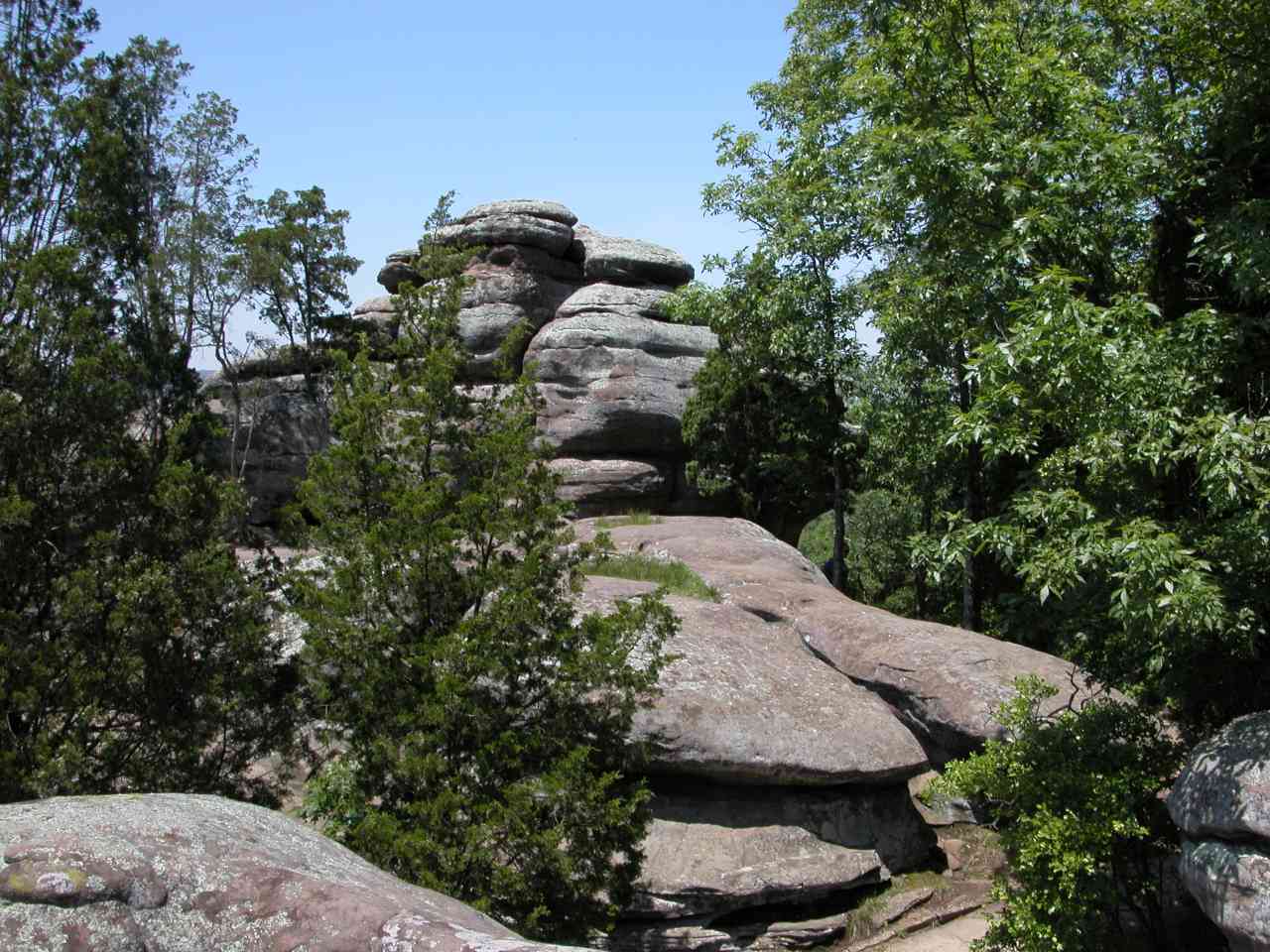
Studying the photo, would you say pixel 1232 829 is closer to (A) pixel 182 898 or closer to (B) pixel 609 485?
(A) pixel 182 898

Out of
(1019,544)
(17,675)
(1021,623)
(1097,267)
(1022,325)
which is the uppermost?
(1097,267)

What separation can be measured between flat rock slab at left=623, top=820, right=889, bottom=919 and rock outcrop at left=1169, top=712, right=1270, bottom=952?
477 centimetres

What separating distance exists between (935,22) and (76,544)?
934 centimetres

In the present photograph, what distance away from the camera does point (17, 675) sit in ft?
31.0

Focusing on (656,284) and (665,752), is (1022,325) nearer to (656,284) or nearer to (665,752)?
(665,752)

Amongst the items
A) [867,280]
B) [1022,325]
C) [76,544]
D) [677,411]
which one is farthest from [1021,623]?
[677,411]

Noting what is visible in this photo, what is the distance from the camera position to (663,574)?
16594mm

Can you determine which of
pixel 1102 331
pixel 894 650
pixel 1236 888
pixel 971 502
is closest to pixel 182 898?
pixel 1236 888

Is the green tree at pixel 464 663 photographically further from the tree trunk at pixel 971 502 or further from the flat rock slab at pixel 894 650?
the tree trunk at pixel 971 502

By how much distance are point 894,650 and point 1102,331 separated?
707cm

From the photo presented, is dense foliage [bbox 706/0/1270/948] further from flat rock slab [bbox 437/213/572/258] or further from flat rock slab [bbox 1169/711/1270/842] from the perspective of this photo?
flat rock slab [bbox 437/213/572/258]

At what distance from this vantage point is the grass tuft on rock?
1606cm

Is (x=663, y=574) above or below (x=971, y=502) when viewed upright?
below

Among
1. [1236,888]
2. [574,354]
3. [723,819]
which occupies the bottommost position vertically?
[723,819]
